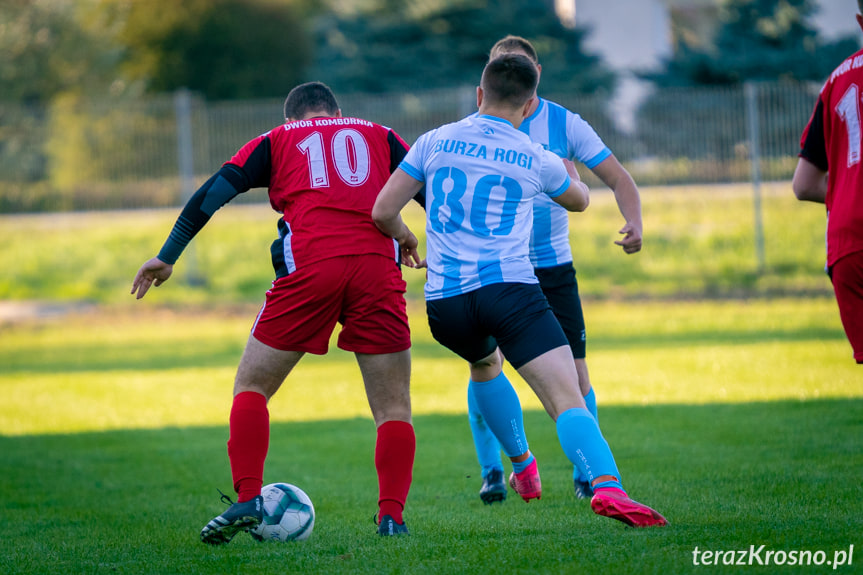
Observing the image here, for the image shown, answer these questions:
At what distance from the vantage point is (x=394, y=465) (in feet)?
15.8

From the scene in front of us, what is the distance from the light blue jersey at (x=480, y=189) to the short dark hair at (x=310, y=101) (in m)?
0.66

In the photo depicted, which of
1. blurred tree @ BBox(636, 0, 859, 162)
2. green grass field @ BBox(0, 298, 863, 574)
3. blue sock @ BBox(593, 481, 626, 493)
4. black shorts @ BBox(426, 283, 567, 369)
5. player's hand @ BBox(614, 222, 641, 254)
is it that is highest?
blurred tree @ BBox(636, 0, 859, 162)

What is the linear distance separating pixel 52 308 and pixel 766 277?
43.4 ft

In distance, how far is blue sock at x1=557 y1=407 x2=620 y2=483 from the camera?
4.43 m

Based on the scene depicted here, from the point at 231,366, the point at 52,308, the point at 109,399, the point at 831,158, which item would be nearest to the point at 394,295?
the point at 831,158

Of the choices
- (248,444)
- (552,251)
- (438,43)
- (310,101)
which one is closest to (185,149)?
(438,43)

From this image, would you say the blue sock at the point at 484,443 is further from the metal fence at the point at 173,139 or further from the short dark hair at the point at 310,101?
the metal fence at the point at 173,139

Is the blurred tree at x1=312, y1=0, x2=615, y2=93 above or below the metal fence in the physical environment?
above

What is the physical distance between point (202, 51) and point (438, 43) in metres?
12.4

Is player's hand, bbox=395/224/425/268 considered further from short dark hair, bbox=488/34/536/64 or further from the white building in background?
the white building in background

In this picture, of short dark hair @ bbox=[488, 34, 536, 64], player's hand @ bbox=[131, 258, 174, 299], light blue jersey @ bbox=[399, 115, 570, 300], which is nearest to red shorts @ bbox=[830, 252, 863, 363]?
light blue jersey @ bbox=[399, 115, 570, 300]

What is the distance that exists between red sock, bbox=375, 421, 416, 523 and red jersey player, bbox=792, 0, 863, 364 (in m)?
2.08

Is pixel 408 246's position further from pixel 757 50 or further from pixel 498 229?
pixel 757 50

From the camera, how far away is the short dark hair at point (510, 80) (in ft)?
15.0
